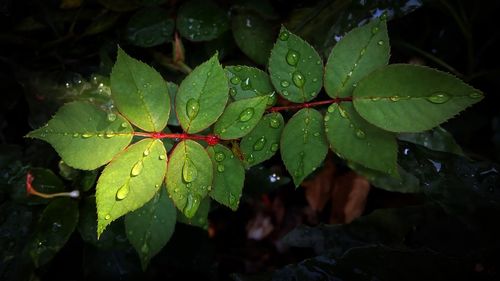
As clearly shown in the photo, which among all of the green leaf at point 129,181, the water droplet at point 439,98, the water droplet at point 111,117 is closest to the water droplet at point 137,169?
the green leaf at point 129,181

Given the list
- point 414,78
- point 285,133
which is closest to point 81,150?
point 285,133

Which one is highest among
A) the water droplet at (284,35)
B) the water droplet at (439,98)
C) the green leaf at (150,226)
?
the water droplet at (284,35)

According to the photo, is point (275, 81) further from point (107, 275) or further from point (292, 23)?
point (107, 275)

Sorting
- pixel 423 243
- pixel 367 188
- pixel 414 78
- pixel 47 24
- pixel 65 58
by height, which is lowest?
pixel 367 188

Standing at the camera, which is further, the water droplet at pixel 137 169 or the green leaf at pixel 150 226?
the green leaf at pixel 150 226

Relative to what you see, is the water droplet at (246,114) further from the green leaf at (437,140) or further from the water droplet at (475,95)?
the green leaf at (437,140)
